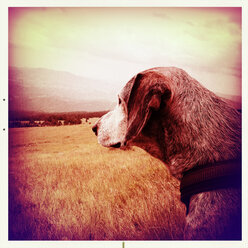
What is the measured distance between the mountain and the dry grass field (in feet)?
0.67

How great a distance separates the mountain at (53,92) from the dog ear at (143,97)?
869 mm

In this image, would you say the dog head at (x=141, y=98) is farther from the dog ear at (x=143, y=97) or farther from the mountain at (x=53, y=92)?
the mountain at (x=53, y=92)

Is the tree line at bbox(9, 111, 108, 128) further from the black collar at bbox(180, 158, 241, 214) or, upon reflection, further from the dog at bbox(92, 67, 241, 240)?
the black collar at bbox(180, 158, 241, 214)

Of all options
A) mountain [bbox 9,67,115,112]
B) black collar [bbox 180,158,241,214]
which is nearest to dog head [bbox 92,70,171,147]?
black collar [bbox 180,158,241,214]

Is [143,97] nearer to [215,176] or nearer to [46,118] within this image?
[215,176]

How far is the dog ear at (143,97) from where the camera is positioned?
1.40m

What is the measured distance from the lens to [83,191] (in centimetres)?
226

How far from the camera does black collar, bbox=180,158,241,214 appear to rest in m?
1.40

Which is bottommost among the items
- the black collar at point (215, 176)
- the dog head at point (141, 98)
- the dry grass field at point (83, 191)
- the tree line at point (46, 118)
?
the dry grass field at point (83, 191)

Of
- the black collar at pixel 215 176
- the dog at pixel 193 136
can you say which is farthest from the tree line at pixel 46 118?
the black collar at pixel 215 176

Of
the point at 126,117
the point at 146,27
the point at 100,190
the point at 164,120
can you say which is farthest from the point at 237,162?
the point at 146,27

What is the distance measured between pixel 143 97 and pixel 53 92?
4.13 feet

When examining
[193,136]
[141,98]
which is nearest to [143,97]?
[141,98]

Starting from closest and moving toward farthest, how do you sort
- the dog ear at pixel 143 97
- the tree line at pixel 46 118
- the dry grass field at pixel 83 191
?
the dog ear at pixel 143 97 → the dry grass field at pixel 83 191 → the tree line at pixel 46 118
